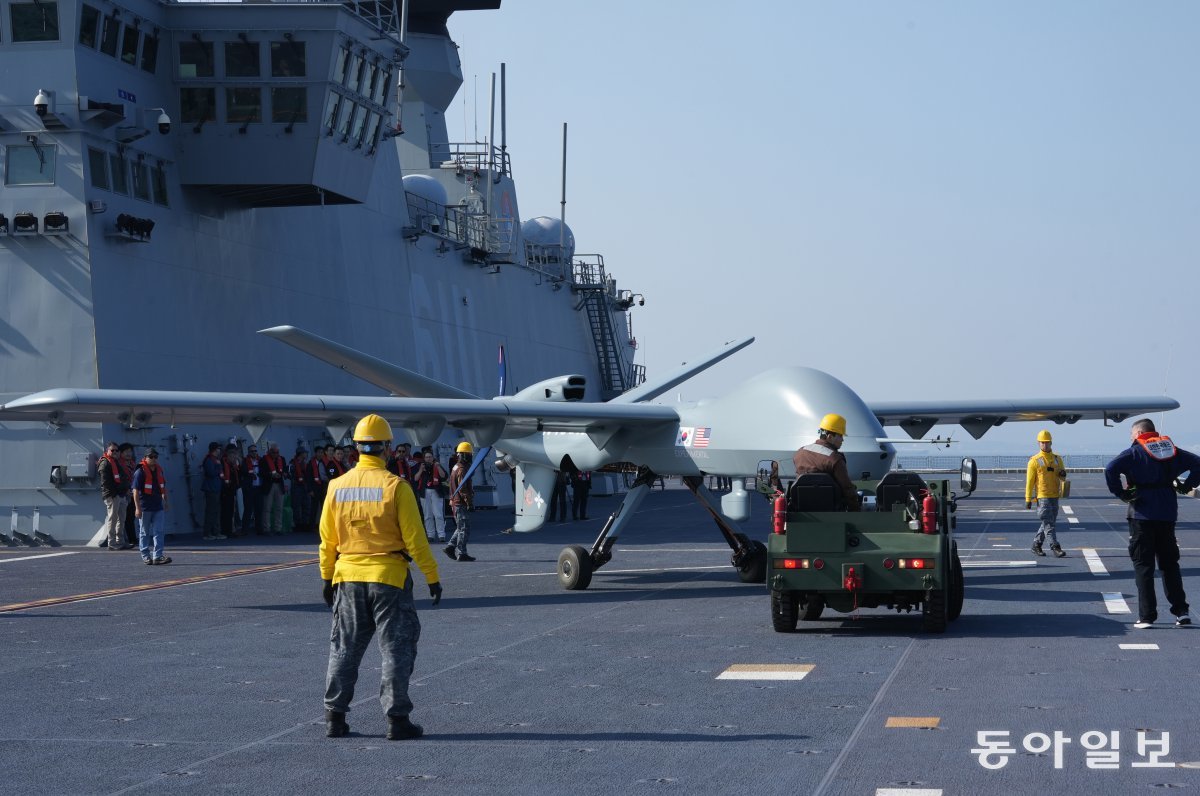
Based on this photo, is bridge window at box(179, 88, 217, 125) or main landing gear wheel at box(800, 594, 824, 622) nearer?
Answer: main landing gear wheel at box(800, 594, 824, 622)

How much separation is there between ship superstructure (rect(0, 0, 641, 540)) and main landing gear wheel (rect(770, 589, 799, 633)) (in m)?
18.6

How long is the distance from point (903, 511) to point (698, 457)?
5.05 metres

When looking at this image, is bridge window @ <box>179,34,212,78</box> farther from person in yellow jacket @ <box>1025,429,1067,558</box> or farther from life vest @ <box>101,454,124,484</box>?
person in yellow jacket @ <box>1025,429,1067,558</box>

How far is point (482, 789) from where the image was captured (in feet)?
23.2

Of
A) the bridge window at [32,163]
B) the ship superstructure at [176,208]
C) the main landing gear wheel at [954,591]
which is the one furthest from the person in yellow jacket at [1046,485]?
the bridge window at [32,163]

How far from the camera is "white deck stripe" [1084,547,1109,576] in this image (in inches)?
767

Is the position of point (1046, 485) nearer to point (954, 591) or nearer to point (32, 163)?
point (954, 591)

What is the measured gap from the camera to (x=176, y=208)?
101 feet

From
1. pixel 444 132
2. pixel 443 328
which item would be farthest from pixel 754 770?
pixel 444 132

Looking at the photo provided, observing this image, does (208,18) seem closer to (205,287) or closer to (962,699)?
(205,287)

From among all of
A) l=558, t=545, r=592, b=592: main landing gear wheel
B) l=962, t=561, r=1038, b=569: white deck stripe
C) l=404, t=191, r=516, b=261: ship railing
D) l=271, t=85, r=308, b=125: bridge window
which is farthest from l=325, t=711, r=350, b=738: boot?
l=404, t=191, r=516, b=261: ship railing

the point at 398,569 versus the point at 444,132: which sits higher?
the point at 444,132

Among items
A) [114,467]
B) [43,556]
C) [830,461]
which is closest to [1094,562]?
[830,461]

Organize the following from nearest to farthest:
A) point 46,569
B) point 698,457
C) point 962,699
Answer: point 962,699
point 698,457
point 46,569
